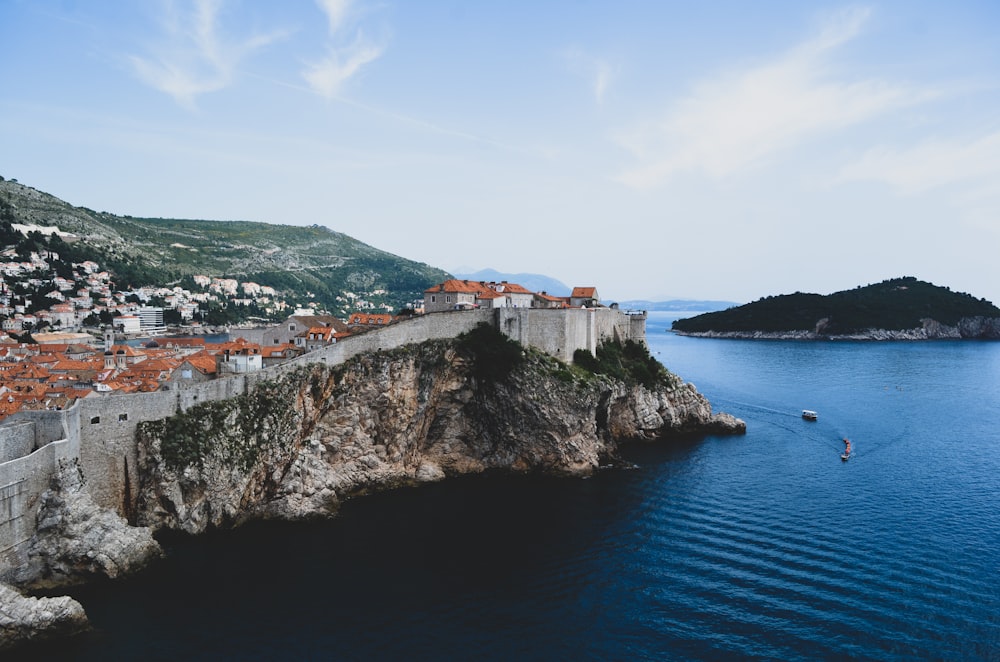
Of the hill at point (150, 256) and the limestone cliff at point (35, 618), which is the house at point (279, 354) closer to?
the limestone cliff at point (35, 618)

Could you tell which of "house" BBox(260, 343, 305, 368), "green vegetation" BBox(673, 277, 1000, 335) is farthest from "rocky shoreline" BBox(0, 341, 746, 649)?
"green vegetation" BBox(673, 277, 1000, 335)

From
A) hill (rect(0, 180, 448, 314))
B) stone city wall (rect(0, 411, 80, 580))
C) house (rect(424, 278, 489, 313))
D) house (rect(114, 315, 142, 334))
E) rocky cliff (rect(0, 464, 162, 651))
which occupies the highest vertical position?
hill (rect(0, 180, 448, 314))

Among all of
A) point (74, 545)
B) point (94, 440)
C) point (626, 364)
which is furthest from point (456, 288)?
point (74, 545)

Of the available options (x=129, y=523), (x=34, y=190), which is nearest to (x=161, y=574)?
(x=129, y=523)

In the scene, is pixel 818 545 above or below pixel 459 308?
below

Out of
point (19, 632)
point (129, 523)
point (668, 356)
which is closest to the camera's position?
point (19, 632)

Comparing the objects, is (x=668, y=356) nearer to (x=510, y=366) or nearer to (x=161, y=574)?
(x=510, y=366)

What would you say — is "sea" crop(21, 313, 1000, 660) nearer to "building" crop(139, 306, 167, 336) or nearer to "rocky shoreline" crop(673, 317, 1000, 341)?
"building" crop(139, 306, 167, 336)
